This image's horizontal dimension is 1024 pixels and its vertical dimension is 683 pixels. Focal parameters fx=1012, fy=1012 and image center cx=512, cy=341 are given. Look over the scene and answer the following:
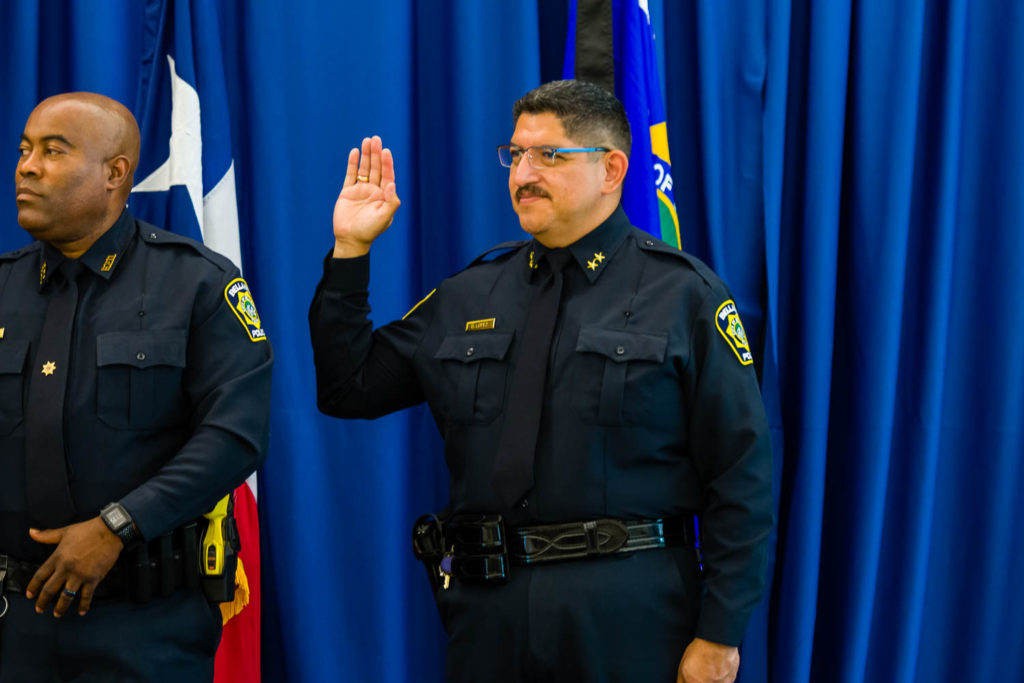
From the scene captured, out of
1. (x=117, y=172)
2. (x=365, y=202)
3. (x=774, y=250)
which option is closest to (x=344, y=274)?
(x=365, y=202)

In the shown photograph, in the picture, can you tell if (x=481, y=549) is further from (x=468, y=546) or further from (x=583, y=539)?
(x=583, y=539)

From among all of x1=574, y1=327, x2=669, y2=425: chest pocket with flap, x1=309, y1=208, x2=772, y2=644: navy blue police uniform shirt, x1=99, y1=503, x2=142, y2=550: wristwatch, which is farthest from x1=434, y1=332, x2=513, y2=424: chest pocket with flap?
x1=99, y1=503, x2=142, y2=550: wristwatch

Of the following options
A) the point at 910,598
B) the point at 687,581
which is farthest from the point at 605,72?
the point at 910,598

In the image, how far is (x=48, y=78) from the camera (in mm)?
2666

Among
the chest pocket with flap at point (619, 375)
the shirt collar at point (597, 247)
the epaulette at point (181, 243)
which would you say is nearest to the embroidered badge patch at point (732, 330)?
the chest pocket with flap at point (619, 375)

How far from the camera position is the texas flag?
2.54 meters

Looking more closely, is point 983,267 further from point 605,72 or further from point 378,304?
point 378,304

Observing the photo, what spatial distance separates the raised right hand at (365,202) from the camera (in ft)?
6.45

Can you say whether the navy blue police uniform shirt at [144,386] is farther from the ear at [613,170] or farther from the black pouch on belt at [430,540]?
the ear at [613,170]

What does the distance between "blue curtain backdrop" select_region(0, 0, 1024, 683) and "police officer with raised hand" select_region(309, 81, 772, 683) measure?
746 mm

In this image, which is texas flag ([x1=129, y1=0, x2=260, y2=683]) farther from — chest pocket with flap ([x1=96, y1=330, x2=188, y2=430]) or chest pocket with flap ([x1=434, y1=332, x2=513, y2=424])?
chest pocket with flap ([x1=434, y1=332, x2=513, y2=424])

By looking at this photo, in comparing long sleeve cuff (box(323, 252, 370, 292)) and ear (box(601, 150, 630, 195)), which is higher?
ear (box(601, 150, 630, 195))

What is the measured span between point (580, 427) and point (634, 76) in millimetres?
1148

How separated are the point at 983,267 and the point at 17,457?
243 cm
